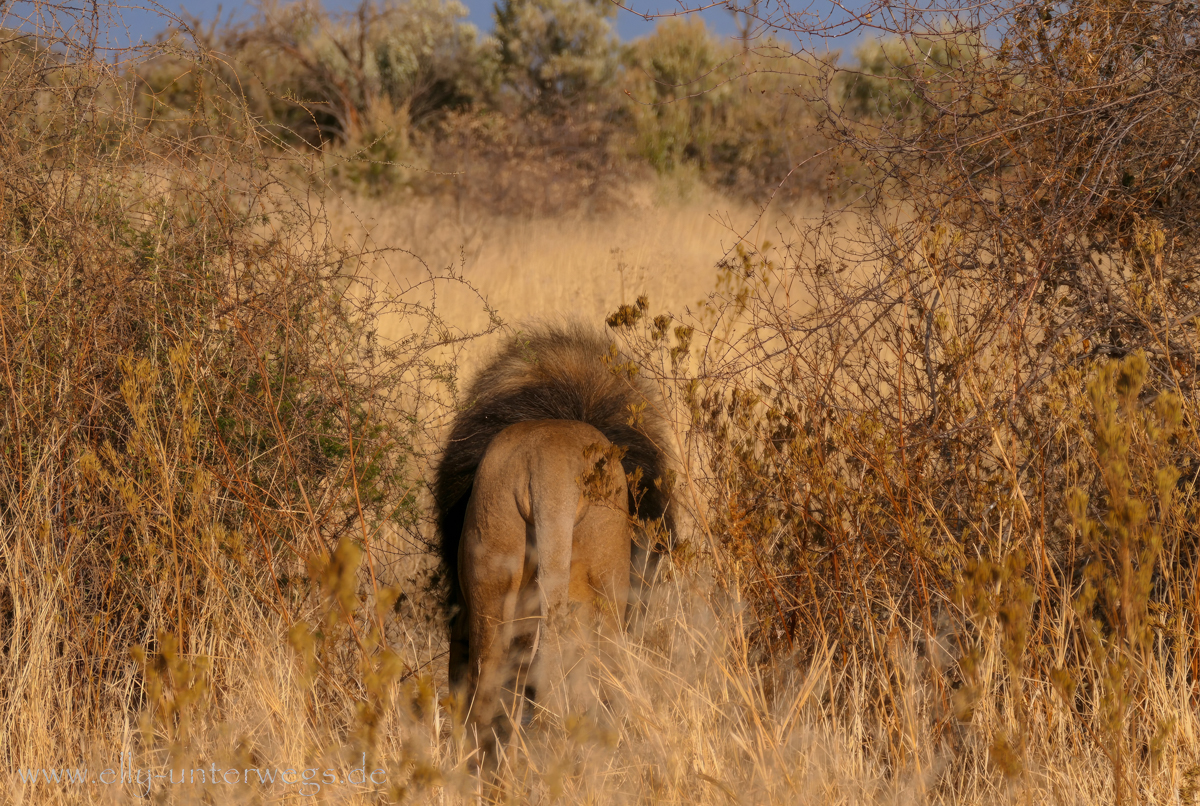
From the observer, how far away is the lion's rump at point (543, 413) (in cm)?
391

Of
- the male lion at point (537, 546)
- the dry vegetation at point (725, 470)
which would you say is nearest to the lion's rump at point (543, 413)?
the dry vegetation at point (725, 470)

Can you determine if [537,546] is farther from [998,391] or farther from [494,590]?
[998,391]

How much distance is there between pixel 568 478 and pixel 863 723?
127cm

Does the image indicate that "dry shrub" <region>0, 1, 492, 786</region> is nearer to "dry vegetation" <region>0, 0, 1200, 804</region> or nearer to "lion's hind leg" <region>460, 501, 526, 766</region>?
"dry vegetation" <region>0, 0, 1200, 804</region>

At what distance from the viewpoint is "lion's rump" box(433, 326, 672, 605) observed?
12.8 feet

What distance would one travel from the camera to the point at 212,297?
159 inches

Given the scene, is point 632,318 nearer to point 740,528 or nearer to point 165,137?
point 740,528

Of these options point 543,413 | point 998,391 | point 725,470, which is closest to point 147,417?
point 543,413

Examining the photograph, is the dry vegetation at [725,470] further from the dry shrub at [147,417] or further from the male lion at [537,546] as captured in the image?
the male lion at [537,546]

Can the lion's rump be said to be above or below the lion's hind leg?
above

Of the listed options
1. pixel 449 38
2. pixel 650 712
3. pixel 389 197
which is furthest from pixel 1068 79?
pixel 449 38

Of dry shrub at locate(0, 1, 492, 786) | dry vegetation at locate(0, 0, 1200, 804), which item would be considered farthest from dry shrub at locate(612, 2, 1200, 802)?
dry shrub at locate(0, 1, 492, 786)

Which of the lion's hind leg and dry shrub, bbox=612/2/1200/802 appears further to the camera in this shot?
the lion's hind leg

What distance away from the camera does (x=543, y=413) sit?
393 cm
